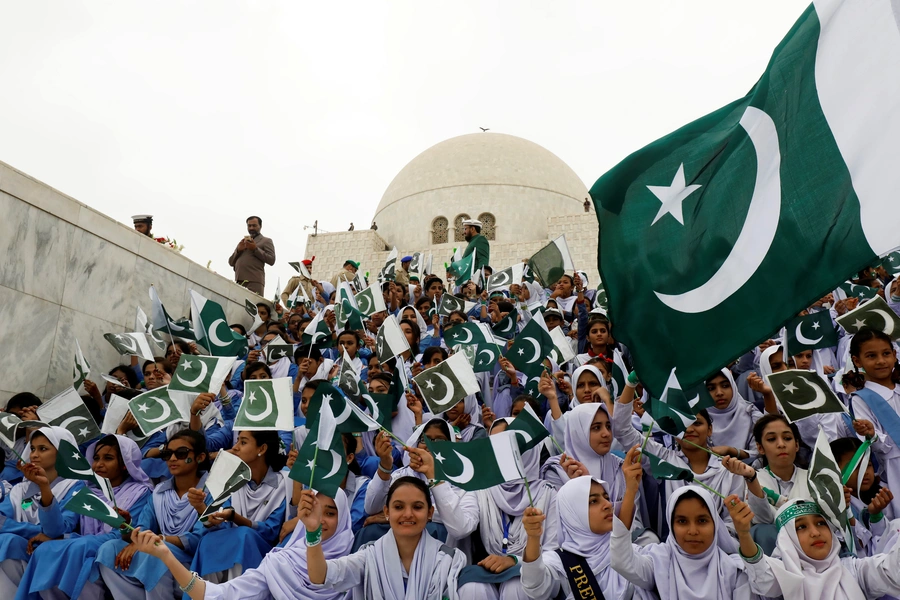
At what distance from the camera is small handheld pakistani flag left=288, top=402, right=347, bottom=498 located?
3.24 m

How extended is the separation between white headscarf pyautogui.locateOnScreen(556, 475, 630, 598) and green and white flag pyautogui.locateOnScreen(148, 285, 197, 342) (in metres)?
5.07

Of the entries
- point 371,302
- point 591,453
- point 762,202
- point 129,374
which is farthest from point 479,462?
point 371,302

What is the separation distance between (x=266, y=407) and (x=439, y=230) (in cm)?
Result: 2171

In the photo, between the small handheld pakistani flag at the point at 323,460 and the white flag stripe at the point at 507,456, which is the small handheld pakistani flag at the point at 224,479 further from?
the white flag stripe at the point at 507,456

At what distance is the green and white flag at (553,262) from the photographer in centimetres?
901

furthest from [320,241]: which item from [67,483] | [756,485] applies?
[756,485]

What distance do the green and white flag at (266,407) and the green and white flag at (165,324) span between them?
3.46m

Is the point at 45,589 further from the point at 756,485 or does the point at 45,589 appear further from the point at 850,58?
the point at 850,58

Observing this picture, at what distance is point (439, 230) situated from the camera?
2556 cm

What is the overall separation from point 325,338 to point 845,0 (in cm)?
586

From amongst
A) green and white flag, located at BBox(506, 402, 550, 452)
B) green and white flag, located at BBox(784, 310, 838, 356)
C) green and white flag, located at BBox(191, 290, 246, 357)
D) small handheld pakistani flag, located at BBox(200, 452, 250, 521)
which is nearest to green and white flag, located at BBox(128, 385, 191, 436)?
small handheld pakistani flag, located at BBox(200, 452, 250, 521)

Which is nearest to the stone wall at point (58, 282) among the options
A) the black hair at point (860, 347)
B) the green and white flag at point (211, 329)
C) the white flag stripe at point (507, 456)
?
the green and white flag at point (211, 329)

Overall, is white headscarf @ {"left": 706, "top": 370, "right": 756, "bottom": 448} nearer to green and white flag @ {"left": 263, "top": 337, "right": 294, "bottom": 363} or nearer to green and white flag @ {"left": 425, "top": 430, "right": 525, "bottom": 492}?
green and white flag @ {"left": 425, "top": 430, "right": 525, "bottom": 492}

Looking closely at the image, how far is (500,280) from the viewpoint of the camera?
10.6m
